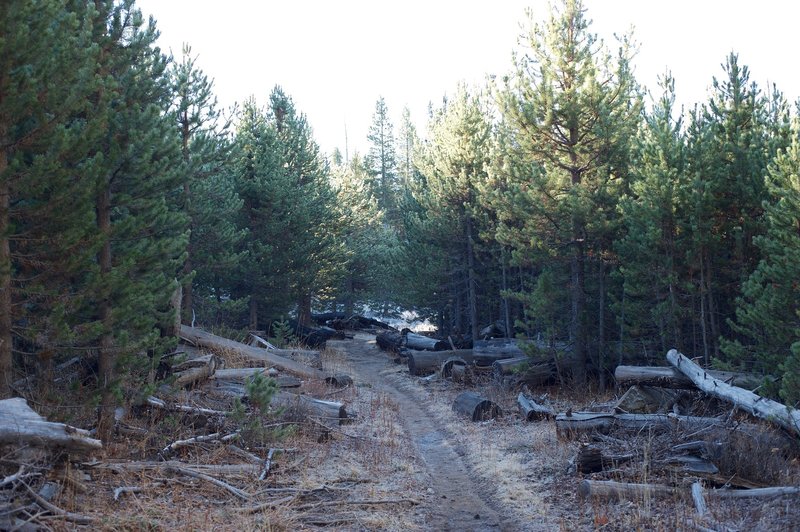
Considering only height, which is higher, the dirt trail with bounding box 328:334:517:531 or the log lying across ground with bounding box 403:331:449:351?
the log lying across ground with bounding box 403:331:449:351

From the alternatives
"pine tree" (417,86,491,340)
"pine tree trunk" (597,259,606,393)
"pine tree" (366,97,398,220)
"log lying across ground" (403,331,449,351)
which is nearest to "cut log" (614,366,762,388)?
"pine tree trunk" (597,259,606,393)

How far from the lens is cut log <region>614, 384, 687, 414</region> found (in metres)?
13.5

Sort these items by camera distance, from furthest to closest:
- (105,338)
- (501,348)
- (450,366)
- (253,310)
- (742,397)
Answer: (253,310) < (501,348) < (450,366) < (742,397) < (105,338)

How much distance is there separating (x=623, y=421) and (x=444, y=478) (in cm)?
313

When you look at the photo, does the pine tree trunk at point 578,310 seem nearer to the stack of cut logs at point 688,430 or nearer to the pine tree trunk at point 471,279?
the stack of cut logs at point 688,430

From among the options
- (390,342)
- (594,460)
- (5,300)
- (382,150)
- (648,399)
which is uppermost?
(382,150)

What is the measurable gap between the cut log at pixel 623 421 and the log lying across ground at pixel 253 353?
817 centimetres

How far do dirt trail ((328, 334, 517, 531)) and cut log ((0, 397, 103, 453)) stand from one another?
4.07 metres

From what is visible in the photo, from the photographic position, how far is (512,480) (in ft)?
31.6

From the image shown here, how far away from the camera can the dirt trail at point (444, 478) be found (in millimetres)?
8086

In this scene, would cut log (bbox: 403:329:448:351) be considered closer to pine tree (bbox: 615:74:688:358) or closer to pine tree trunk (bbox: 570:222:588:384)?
pine tree trunk (bbox: 570:222:588:384)

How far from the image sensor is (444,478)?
10242 millimetres

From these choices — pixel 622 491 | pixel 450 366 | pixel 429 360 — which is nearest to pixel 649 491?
pixel 622 491

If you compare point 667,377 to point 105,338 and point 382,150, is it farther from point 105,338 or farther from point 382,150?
point 382,150
